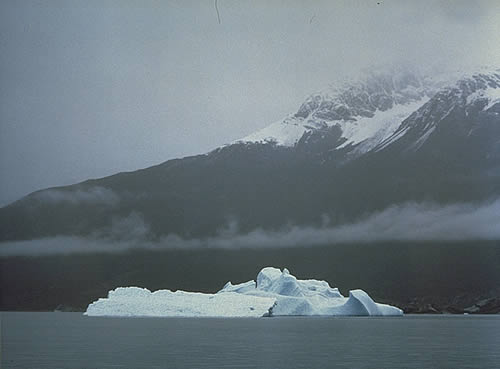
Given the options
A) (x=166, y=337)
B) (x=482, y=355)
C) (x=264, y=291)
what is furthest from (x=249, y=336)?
(x=264, y=291)

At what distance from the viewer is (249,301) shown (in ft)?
88.6

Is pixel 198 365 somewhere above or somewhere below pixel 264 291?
above

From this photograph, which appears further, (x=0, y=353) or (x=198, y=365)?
(x=0, y=353)

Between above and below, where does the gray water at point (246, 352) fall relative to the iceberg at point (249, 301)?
above

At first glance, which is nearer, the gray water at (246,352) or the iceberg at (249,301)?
the gray water at (246,352)

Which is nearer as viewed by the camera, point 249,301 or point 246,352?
point 246,352

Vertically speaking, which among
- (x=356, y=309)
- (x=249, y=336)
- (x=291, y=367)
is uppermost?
(x=291, y=367)

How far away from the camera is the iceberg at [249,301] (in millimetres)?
26438

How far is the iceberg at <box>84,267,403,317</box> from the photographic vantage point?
2644 centimetres

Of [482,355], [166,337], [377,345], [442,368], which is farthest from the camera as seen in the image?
[166,337]

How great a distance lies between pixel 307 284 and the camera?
29578 millimetres

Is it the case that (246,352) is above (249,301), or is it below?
above

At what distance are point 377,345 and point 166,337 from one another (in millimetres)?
4385

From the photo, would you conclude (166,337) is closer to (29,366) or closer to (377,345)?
(377,345)
